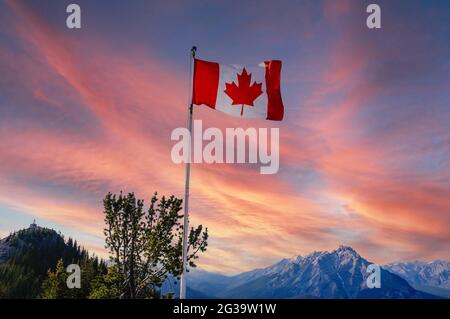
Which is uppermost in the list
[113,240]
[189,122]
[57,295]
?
[189,122]

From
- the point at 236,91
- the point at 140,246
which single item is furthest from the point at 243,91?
the point at 140,246

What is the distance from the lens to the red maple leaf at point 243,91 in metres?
25.0

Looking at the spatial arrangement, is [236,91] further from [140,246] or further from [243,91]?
[140,246]

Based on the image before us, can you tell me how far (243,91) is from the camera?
2500cm

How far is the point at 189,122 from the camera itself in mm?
24234

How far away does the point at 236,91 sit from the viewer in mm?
24938

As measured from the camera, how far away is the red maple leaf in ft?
81.9

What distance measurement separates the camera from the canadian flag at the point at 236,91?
24891 mm

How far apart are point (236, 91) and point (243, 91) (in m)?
0.38

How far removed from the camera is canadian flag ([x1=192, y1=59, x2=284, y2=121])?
81.7 feet
